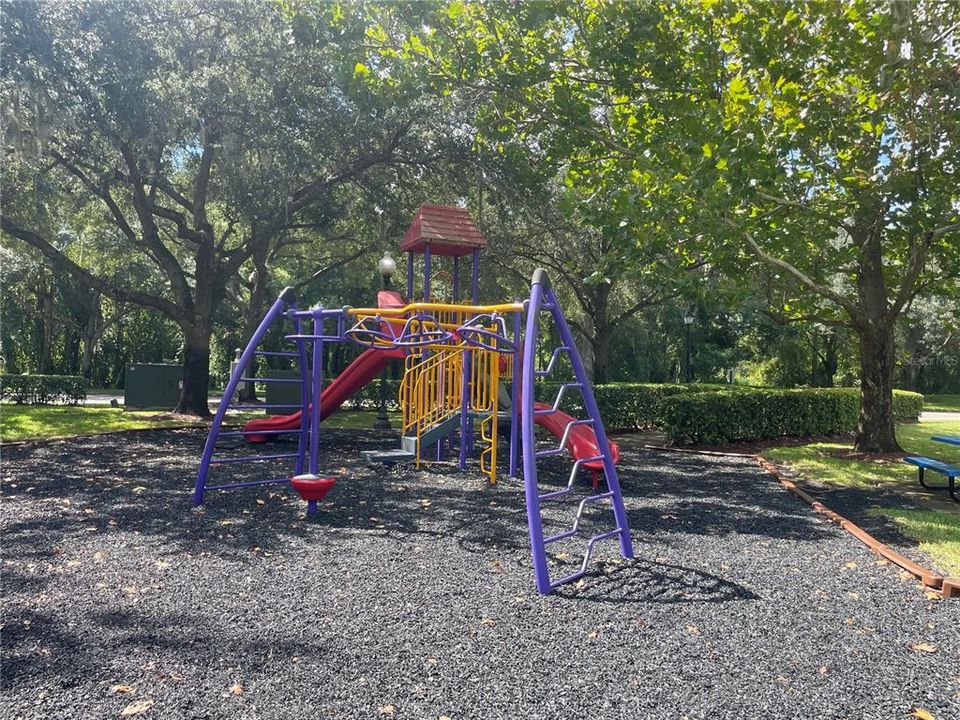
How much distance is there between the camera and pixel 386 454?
9.31m

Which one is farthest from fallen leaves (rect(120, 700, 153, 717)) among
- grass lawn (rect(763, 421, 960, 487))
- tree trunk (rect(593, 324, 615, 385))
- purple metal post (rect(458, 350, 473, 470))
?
tree trunk (rect(593, 324, 615, 385))

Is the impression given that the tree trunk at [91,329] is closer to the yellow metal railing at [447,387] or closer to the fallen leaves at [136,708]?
the yellow metal railing at [447,387]

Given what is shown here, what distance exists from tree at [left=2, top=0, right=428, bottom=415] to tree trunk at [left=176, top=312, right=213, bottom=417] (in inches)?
1.3

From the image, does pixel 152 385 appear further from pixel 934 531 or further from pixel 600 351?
pixel 934 531

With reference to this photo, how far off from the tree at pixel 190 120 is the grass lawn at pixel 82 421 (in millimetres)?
1227

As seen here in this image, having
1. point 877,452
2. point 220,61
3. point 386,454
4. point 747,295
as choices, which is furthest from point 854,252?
point 220,61

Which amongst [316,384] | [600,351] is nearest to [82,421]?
[316,384]

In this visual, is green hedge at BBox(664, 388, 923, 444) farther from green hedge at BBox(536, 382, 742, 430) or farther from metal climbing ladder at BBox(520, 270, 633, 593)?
metal climbing ladder at BBox(520, 270, 633, 593)

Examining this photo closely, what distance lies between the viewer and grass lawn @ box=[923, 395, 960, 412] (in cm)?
3281

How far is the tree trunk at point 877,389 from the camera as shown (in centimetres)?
1138

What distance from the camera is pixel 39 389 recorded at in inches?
811

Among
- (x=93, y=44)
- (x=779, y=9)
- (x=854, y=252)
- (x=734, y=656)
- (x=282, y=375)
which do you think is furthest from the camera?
(x=282, y=375)

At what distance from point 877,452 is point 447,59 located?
9.50 meters

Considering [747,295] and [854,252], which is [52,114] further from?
[854,252]
